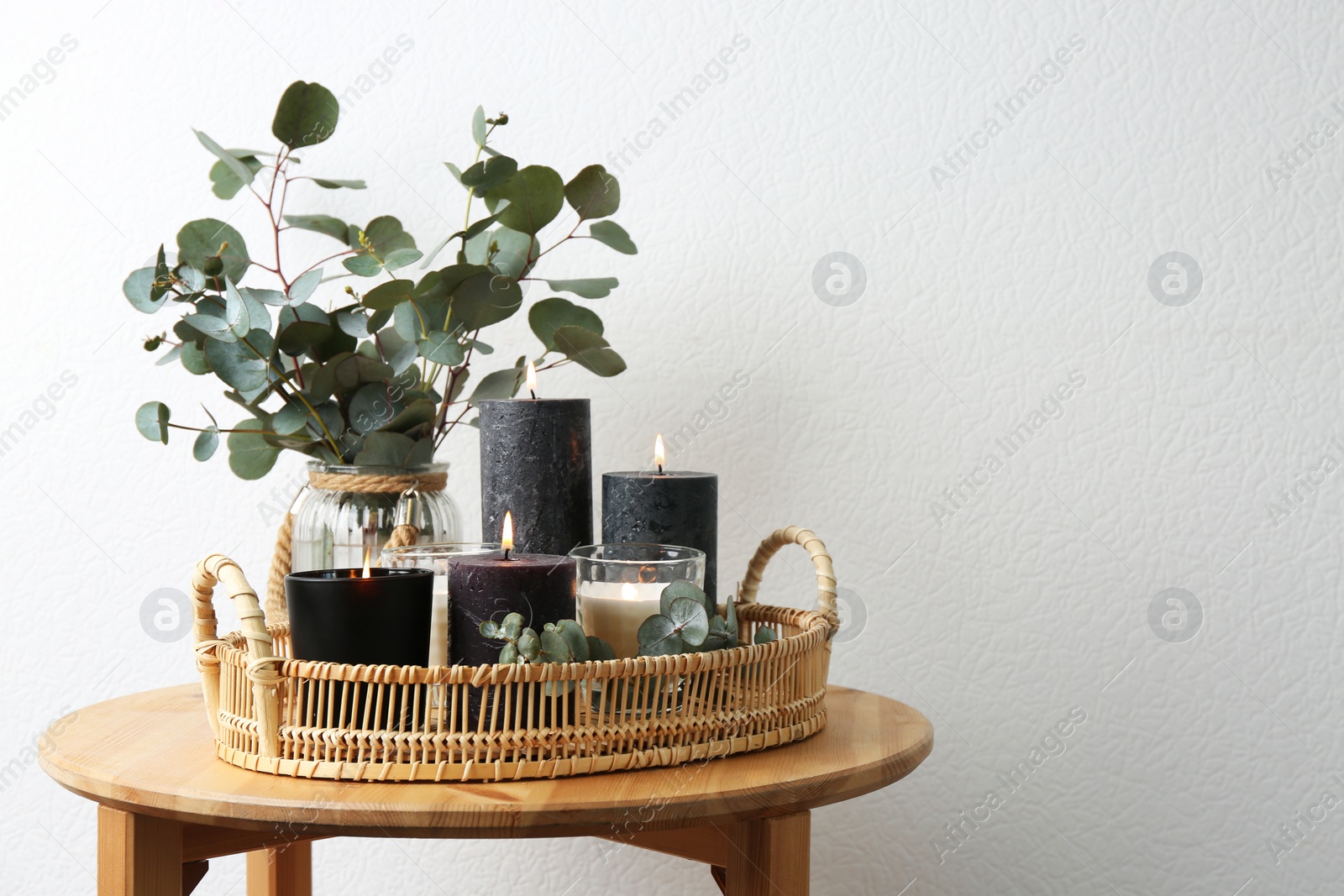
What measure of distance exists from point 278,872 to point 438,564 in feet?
1.31

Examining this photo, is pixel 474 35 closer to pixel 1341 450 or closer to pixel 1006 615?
pixel 1006 615

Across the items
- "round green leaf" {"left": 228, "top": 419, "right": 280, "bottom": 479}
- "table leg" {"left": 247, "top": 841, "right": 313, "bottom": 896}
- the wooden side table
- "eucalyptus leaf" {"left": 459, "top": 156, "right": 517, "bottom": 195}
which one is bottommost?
"table leg" {"left": 247, "top": 841, "right": 313, "bottom": 896}

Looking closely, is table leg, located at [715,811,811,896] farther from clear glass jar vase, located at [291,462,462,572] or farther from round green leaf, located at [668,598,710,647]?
clear glass jar vase, located at [291,462,462,572]

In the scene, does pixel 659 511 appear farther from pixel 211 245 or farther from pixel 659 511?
pixel 211 245

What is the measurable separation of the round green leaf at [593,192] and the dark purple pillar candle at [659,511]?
225mm

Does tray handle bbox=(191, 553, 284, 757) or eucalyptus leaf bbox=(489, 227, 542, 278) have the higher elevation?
eucalyptus leaf bbox=(489, 227, 542, 278)

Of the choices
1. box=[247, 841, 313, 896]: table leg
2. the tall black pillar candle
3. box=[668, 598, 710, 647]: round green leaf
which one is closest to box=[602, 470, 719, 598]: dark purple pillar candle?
the tall black pillar candle

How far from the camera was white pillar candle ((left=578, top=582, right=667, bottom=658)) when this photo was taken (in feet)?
2.14

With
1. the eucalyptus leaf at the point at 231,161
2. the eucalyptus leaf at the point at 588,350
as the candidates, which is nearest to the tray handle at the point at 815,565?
the eucalyptus leaf at the point at 588,350

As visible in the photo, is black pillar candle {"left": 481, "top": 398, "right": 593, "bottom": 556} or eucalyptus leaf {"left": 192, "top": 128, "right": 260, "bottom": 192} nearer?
black pillar candle {"left": 481, "top": 398, "right": 593, "bottom": 556}

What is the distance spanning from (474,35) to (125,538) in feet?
2.04

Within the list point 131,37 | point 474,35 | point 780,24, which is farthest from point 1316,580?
point 131,37

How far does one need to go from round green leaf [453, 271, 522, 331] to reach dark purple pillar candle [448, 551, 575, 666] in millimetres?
249

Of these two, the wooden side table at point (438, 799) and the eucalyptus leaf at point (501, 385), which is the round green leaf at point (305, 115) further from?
the wooden side table at point (438, 799)
